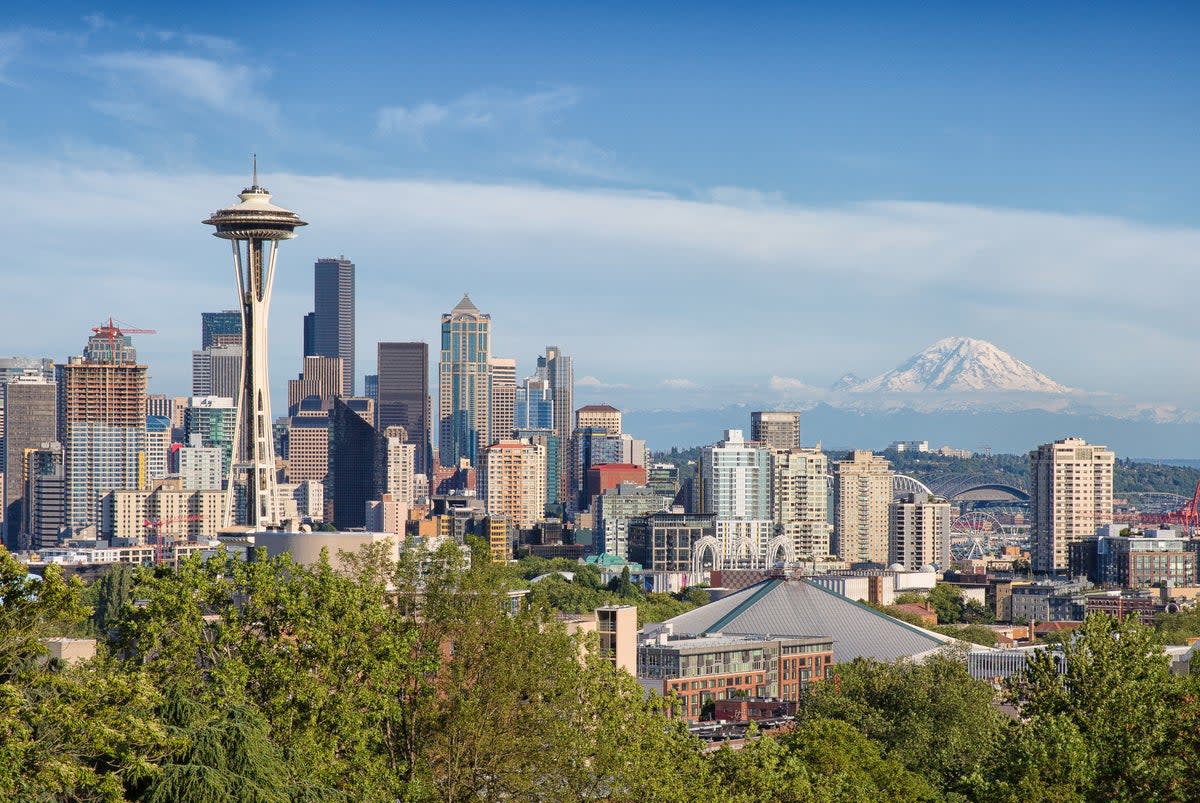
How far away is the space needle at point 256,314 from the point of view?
143750 mm

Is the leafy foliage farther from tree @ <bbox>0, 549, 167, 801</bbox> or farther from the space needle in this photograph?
the space needle

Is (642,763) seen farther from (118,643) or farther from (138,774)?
(138,774)

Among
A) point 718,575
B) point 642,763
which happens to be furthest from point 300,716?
point 718,575

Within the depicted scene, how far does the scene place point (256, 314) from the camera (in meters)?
147

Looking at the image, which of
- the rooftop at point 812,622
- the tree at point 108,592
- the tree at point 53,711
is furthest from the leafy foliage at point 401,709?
the tree at point 108,592

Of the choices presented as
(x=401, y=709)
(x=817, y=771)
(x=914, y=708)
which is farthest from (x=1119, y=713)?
(x=914, y=708)

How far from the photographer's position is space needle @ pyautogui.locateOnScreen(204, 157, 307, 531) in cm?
14375

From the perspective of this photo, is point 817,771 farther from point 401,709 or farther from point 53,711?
point 53,711

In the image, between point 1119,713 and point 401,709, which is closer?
point 401,709

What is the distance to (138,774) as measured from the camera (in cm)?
2861

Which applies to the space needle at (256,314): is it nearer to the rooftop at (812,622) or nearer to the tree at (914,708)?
the rooftop at (812,622)

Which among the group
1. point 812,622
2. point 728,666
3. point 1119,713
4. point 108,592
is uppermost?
point 1119,713

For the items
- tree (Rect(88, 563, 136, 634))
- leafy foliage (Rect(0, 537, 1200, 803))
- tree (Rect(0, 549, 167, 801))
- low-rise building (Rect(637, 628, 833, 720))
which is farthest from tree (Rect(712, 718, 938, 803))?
tree (Rect(88, 563, 136, 634))

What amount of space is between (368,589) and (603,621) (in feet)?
141
